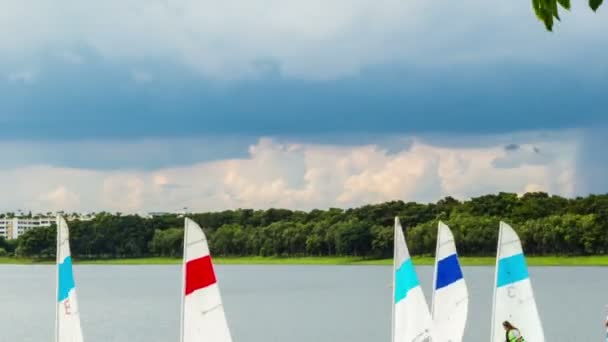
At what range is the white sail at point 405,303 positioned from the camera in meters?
27.0

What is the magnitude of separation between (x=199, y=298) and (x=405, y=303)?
6660mm

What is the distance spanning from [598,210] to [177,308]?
270ft

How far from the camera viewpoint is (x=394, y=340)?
2706 cm

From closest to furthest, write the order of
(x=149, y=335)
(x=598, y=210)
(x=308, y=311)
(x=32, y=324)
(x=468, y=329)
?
(x=468, y=329) < (x=149, y=335) < (x=32, y=324) < (x=308, y=311) < (x=598, y=210)

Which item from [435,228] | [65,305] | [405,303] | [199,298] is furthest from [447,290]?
[435,228]

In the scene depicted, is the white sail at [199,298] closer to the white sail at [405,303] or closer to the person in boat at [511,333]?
the white sail at [405,303]

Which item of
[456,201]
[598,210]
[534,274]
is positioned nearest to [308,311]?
[534,274]

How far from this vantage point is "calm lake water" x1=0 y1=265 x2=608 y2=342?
2584 inches

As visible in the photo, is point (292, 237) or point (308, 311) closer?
point (308, 311)

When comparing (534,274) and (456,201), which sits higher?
(456,201)

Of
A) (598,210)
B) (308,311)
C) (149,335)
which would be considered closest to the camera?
(149,335)

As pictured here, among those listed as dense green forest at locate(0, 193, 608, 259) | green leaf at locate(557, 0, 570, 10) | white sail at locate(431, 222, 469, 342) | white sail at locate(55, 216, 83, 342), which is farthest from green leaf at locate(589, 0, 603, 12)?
dense green forest at locate(0, 193, 608, 259)

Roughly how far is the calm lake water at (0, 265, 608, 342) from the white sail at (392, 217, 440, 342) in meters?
29.7

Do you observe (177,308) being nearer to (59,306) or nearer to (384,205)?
(59,306)
